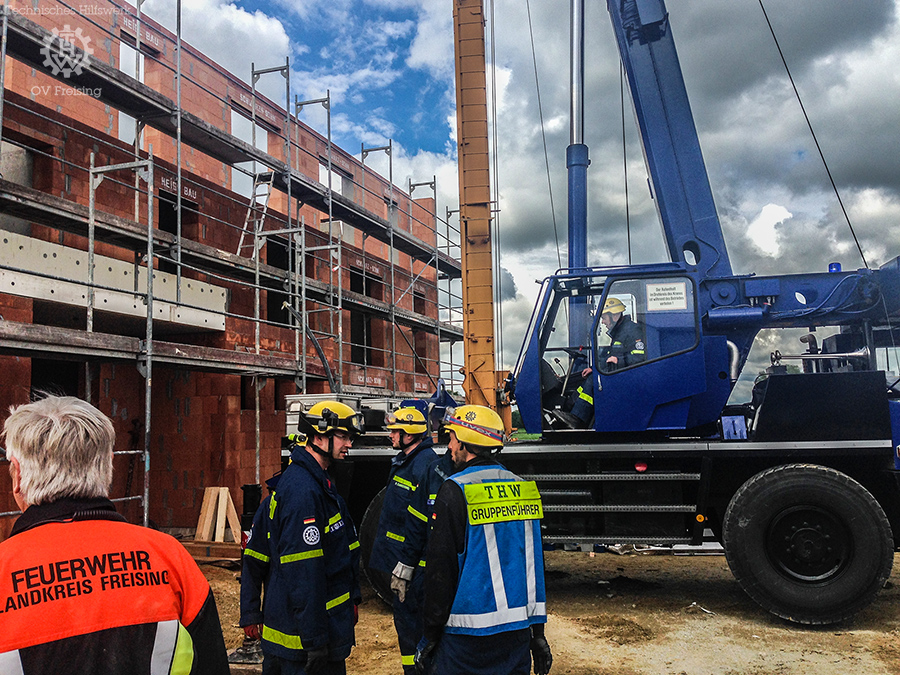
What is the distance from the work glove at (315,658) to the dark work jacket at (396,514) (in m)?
1.44

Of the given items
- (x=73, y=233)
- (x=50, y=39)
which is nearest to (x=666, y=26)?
(x=50, y=39)

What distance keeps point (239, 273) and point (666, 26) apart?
728 cm

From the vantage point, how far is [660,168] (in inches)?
303

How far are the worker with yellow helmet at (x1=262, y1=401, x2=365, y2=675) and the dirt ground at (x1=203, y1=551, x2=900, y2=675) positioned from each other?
6.46 feet

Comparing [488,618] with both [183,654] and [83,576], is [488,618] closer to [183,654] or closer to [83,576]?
[183,654]

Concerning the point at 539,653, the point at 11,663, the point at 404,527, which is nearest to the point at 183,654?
the point at 11,663

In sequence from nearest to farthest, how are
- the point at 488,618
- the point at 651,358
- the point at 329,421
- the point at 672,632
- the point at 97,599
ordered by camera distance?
the point at 97,599 < the point at 488,618 < the point at 329,421 < the point at 672,632 < the point at 651,358

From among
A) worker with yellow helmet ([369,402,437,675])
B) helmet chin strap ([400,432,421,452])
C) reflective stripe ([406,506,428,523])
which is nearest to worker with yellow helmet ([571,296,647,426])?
worker with yellow helmet ([369,402,437,675])

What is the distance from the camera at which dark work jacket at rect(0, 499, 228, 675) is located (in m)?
1.49

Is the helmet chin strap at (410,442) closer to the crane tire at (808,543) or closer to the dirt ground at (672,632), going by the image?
the dirt ground at (672,632)

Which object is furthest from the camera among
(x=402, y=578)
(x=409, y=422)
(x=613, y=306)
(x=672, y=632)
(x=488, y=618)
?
(x=613, y=306)

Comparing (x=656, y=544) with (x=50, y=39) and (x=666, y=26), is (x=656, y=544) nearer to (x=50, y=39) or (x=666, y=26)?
(x=666, y=26)

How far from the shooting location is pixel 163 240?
30.4 ft

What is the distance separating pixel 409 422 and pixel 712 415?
11.9 ft
